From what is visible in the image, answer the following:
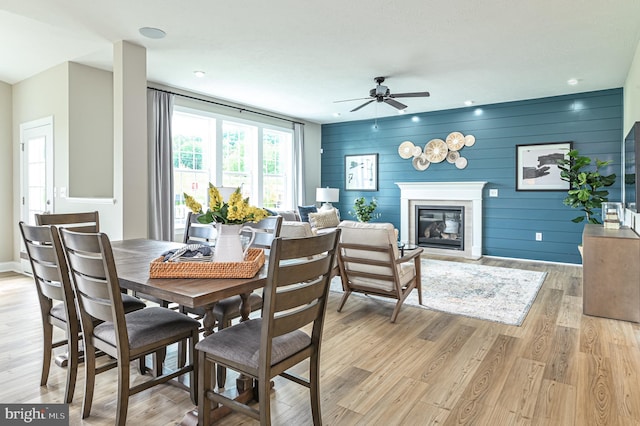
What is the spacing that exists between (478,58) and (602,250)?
241 cm

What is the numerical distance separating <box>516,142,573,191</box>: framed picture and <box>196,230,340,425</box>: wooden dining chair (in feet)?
18.6

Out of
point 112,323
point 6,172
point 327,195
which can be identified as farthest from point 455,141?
point 6,172

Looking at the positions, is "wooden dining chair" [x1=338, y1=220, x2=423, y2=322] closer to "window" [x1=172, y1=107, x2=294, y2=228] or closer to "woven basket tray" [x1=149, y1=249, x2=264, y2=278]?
"woven basket tray" [x1=149, y1=249, x2=264, y2=278]

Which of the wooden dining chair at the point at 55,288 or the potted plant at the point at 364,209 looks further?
the potted plant at the point at 364,209

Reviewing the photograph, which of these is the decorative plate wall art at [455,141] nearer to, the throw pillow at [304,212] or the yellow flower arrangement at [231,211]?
the throw pillow at [304,212]

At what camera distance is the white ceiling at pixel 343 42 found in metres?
3.23

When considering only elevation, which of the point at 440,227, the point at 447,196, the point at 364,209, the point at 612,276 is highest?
the point at 447,196

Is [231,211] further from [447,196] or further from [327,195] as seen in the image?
[327,195]

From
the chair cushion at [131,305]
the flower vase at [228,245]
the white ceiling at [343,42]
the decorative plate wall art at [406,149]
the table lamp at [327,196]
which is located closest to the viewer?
the flower vase at [228,245]

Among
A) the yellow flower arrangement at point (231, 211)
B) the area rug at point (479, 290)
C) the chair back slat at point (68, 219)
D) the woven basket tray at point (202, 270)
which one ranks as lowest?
the area rug at point (479, 290)

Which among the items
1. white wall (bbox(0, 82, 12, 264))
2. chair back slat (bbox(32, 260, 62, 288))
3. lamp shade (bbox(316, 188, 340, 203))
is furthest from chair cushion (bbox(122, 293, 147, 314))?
lamp shade (bbox(316, 188, 340, 203))

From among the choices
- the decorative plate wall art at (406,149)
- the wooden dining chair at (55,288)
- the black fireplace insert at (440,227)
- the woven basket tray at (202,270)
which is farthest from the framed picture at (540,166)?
the wooden dining chair at (55,288)

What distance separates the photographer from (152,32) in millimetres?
3695

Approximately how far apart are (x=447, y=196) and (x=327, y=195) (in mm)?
2308
